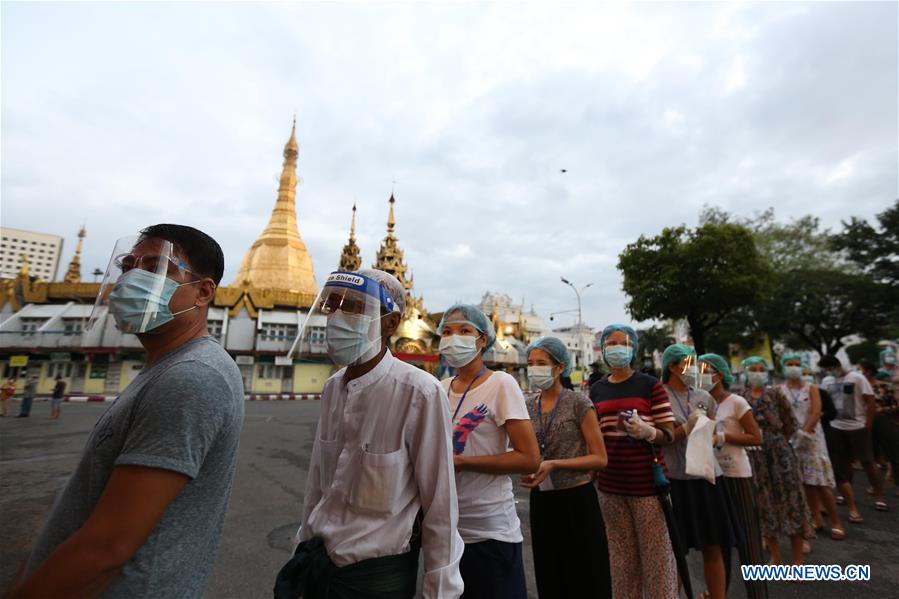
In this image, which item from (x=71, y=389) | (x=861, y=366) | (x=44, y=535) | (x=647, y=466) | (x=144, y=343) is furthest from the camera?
(x=71, y=389)

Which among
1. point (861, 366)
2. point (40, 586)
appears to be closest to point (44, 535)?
point (40, 586)

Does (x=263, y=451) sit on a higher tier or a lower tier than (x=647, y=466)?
lower

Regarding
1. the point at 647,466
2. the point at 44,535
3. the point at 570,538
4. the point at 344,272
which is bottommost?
the point at 570,538

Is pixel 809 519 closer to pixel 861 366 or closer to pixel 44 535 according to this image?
pixel 861 366

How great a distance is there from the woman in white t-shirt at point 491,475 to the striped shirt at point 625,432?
3.82 ft

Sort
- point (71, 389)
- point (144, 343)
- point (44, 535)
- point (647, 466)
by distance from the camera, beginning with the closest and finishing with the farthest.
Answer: point (44, 535)
point (144, 343)
point (647, 466)
point (71, 389)

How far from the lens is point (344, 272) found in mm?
1862

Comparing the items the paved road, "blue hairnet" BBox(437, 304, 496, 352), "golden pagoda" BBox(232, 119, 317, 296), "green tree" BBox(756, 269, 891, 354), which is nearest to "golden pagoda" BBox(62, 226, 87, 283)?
"golden pagoda" BBox(232, 119, 317, 296)

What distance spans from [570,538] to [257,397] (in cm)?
2560

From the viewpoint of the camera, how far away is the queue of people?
1.18 metres

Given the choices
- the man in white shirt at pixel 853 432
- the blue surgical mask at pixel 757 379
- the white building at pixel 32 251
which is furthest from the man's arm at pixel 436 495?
the white building at pixel 32 251

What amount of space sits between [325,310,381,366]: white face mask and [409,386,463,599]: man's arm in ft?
1.03

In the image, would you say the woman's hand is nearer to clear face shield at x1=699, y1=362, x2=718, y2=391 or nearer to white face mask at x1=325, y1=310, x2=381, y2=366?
white face mask at x1=325, y1=310, x2=381, y2=366

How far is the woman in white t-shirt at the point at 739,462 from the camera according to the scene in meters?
3.48
